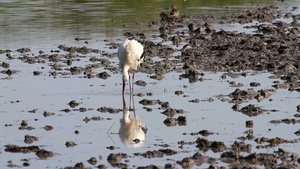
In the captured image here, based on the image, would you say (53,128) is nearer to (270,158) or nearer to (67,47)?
(270,158)

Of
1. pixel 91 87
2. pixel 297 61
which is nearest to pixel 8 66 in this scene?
pixel 91 87

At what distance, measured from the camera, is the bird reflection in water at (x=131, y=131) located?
38.2 ft

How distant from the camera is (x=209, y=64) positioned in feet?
59.1

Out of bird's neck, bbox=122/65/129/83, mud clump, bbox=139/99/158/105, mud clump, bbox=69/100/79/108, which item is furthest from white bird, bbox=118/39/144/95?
mud clump, bbox=69/100/79/108

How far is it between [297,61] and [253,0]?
1546 cm

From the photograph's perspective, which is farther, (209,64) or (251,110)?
(209,64)

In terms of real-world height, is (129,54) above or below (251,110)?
above

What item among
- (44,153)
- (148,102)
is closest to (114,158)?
(44,153)

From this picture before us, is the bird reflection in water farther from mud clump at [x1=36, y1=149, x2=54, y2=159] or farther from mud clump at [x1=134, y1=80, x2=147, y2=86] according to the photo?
mud clump at [x1=134, y1=80, x2=147, y2=86]

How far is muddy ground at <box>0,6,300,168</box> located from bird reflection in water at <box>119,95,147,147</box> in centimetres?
47

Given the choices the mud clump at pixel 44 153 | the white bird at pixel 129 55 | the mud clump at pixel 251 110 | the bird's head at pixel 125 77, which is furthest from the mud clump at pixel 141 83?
the mud clump at pixel 44 153

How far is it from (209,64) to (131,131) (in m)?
6.00

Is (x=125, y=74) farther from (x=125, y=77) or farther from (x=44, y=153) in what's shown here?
(x=44, y=153)

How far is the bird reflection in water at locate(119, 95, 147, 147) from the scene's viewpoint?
1166 centimetres
